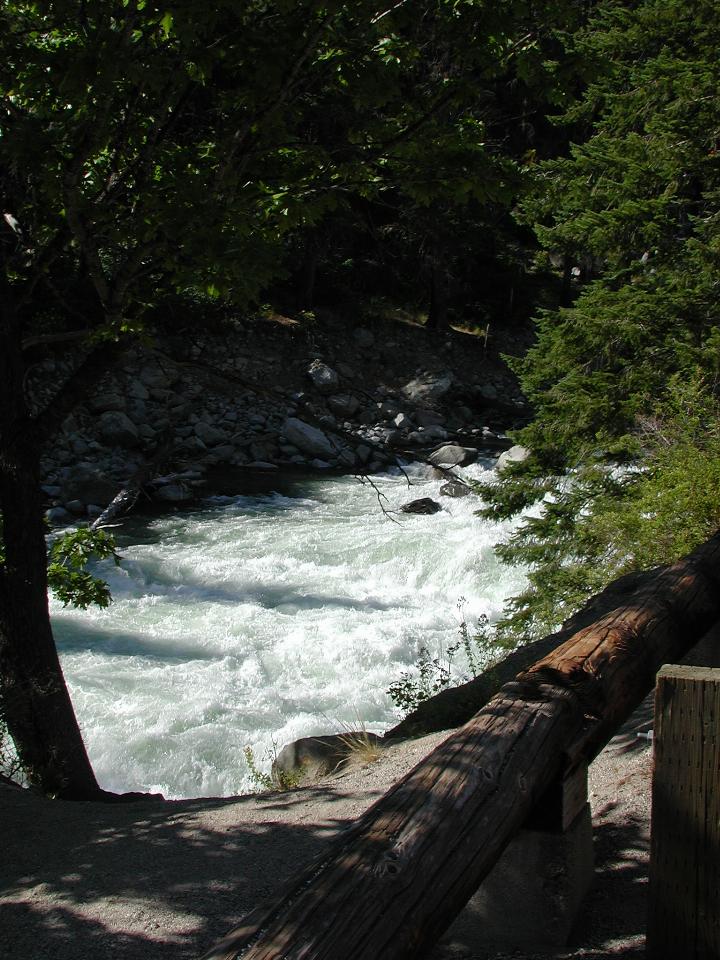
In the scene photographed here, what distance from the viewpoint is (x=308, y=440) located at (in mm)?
21750

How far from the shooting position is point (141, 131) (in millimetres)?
5742

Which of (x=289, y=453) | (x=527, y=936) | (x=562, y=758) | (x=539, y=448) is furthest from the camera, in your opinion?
(x=289, y=453)

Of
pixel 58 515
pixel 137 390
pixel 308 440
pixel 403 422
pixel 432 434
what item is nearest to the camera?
pixel 58 515

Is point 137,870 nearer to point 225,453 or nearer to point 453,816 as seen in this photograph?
point 453,816

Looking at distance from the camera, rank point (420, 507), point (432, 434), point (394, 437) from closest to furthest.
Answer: point (420, 507), point (394, 437), point (432, 434)

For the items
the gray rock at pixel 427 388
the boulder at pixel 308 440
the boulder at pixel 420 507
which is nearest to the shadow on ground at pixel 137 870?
the boulder at pixel 420 507

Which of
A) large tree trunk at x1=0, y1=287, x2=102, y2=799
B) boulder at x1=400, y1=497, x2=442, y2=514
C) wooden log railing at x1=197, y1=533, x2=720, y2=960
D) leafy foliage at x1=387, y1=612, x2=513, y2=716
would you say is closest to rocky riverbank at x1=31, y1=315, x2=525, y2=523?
boulder at x1=400, y1=497, x2=442, y2=514

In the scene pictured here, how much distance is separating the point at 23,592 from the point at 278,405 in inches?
688

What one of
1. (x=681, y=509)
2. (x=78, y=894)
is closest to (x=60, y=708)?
(x=78, y=894)

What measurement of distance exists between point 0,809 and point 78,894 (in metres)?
1.34

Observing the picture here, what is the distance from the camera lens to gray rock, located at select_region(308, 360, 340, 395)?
1001 inches

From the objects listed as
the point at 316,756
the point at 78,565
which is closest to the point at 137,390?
the point at 78,565

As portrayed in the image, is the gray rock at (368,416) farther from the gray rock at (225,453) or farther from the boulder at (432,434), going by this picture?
the gray rock at (225,453)

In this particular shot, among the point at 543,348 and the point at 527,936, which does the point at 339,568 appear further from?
the point at 527,936
